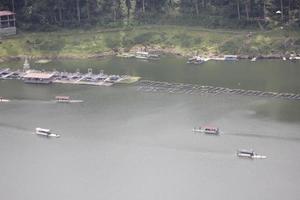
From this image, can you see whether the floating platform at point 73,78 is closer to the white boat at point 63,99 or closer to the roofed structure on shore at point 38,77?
the roofed structure on shore at point 38,77

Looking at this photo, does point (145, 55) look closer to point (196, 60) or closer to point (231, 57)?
point (196, 60)

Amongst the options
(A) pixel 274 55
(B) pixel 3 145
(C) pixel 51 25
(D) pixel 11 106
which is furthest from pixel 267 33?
(B) pixel 3 145

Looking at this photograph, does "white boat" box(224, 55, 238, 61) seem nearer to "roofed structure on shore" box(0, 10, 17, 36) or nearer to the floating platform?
the floating platform

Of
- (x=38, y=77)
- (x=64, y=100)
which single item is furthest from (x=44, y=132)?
(x=38, y=77)

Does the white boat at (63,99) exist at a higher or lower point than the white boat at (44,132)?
higher

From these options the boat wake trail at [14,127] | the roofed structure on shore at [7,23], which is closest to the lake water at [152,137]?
the boat wake trail at [14,127]

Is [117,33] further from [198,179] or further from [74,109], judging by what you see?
[198,179]
